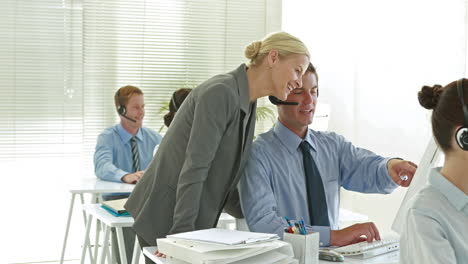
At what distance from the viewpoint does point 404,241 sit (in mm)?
1424

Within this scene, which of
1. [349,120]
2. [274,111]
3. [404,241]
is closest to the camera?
[404,241]

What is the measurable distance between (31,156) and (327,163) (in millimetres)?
3980

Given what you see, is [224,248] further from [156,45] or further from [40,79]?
[156,45]

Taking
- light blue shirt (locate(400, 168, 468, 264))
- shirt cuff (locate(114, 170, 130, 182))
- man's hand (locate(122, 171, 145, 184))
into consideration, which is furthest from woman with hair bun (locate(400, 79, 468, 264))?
shirt cuff (locate(114, 170, 130, 182))

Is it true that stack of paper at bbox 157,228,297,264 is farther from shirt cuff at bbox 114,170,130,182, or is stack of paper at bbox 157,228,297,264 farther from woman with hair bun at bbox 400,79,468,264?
shirt cuff at bbox 114,170,130,182

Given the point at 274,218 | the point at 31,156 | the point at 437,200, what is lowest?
the point at 31,156

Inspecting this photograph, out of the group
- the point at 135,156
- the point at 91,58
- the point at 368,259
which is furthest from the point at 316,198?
the point at 91,58

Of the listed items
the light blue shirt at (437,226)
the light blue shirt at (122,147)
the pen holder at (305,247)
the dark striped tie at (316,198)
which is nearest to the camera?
the light blue shirt at (437,226)

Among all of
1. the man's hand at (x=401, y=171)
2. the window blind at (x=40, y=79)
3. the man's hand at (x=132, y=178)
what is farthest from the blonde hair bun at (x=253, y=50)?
the window blind at (x=40, y=79)

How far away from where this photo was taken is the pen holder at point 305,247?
1869mm

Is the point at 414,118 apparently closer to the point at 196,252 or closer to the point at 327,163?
the point at 327,163

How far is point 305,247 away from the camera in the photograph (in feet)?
6.12

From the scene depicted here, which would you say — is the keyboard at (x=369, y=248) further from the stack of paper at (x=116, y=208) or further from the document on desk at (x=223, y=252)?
the stack of paper at (x=116, y=208)

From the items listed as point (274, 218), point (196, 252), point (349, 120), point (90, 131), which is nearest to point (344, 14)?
point (349, 120)
